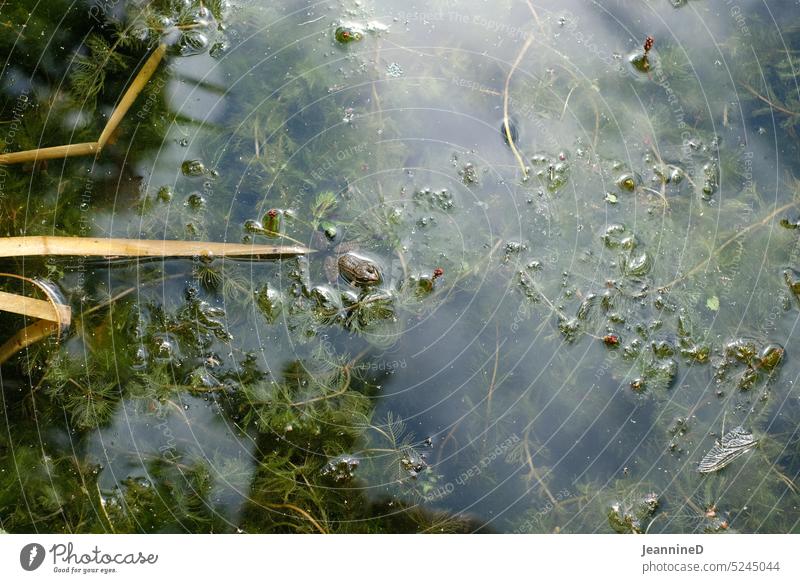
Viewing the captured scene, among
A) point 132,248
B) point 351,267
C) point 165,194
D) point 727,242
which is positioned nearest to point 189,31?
point 165,194

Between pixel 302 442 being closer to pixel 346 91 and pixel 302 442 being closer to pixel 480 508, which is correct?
pixel 480 508

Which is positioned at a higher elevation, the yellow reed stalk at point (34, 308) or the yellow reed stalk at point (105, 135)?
the yellow reed stalk at point (105, 135)

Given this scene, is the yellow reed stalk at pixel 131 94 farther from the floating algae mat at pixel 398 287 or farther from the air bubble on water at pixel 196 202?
the air bubble on water at pixel 196 202

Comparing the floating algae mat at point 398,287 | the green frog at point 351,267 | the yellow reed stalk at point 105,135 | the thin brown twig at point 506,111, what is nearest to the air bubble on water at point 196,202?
the floating algae mat at point 398,287

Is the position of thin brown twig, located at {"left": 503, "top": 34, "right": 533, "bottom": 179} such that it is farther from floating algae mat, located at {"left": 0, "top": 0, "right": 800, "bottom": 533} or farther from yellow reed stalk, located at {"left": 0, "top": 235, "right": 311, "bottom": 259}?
yellow reed stalk, located at {"left": 0, "top": 235, "right": 311, "bottom": 259}

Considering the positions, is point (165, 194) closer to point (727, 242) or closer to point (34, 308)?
point (34, 308)

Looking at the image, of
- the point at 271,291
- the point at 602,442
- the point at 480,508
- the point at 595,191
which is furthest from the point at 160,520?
the point at 595,191

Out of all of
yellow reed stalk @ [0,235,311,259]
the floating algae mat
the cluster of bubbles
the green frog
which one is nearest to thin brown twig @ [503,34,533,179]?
the floating algae mat

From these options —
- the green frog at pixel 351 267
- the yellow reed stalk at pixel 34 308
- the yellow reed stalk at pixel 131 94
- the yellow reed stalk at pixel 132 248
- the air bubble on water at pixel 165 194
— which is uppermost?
→ the yellow reed stalk at pixel 131 94
